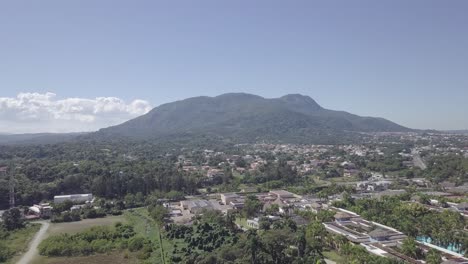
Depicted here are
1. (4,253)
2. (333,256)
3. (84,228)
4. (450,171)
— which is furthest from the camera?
(450,171)

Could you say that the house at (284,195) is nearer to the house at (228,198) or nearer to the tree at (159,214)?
the house at (228,198)

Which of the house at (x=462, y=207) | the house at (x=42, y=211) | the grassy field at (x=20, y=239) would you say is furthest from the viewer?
the house at (x=42, y=211)

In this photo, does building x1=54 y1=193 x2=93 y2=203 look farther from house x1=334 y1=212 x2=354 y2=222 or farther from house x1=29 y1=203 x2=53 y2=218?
house x1=334 y1=212 x2=354 y2=222

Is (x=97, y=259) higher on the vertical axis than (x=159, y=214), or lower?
lower

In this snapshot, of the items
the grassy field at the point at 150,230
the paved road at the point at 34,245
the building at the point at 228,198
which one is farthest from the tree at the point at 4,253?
the building at the point at 228,198

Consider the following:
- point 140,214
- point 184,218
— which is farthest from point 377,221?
point 140,214

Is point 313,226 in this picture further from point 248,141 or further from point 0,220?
point 248,141

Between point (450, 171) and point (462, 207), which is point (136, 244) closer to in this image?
point (462, 207)

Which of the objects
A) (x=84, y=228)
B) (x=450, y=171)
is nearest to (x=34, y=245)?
(x=84, y=228)
